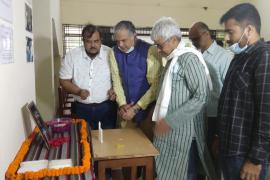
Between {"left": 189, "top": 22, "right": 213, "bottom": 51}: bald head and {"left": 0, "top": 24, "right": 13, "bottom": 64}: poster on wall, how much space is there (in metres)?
1.56

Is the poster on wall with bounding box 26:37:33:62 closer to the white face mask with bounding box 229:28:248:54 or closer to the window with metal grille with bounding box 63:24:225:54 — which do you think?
the white face mask with bounding box 229:28:248:54

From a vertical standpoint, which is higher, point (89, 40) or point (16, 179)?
point (89, 40)

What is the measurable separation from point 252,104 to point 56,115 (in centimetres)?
265

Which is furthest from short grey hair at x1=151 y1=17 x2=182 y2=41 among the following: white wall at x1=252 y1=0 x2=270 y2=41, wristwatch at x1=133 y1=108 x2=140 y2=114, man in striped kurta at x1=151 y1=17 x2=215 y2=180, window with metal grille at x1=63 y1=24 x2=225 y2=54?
white wall at x1=252 y1=0 x2=270 y2=41

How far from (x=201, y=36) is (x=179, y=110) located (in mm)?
940

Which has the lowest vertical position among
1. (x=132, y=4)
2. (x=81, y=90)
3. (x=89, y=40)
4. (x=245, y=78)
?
(x=81, y=90)

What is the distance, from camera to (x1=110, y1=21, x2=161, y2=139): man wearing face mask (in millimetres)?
2211

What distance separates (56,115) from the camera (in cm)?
346

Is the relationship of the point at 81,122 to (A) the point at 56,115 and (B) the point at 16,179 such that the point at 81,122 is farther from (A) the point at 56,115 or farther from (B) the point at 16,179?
(A) the point at 56,115

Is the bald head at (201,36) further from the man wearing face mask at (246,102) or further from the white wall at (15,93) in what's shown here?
the white wall at (15,93)

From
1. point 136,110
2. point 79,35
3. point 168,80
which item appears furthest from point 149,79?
point 79,35

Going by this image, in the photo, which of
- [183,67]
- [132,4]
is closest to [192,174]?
[183,67]

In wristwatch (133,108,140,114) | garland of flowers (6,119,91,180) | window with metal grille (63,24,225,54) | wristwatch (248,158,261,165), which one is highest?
window with metal grille (63,24,225,54)

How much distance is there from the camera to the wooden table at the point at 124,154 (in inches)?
64.7
